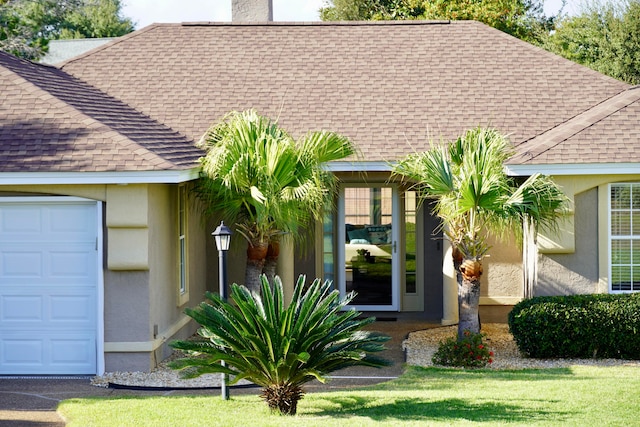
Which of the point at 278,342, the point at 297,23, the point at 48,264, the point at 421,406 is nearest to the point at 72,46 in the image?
the point at 297,23

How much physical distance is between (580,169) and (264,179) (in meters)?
4.42

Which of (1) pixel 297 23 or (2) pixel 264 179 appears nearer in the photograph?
(2) pixel 264 179

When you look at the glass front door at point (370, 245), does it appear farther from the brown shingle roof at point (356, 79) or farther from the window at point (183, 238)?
the window at point (183, 238)

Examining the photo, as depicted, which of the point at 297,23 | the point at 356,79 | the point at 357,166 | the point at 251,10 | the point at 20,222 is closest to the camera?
the point at 20,222

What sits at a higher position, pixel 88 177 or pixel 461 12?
pixel 461 12

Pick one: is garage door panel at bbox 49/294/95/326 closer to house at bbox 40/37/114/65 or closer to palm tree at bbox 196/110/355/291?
palm tree at bbox 196/110/355/291

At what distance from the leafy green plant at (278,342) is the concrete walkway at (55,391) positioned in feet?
5.23

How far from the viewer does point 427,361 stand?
14.3 m

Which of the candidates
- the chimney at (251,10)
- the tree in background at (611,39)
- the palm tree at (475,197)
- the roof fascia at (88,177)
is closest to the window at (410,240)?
the palm tree at (475,197)

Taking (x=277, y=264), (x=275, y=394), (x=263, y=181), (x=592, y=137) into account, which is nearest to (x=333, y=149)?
(x=263, y=181)

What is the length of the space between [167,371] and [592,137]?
691cm

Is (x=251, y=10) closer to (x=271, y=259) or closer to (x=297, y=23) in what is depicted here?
(x=297, y=23)

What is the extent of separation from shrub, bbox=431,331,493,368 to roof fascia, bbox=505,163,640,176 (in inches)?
95.7

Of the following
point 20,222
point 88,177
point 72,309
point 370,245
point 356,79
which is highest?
point 356,79
